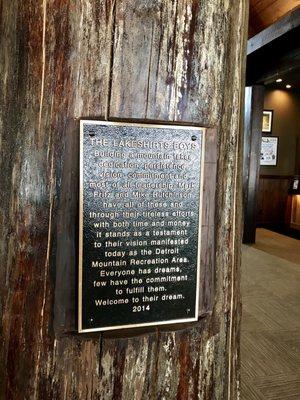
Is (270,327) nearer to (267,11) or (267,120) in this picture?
(267,11)

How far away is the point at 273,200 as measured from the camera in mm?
9164

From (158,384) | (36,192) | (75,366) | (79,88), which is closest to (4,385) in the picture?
(75,366)

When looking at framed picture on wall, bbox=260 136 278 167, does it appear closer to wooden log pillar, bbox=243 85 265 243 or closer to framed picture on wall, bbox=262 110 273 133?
framed picture on wall, bbox=262 110 273 133

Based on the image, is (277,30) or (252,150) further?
(252,150)

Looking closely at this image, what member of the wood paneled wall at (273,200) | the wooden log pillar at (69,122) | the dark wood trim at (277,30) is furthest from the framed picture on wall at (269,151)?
the wooden log pillar at (69,122)

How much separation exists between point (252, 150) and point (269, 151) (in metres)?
2.83

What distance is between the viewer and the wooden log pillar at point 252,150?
6371 mm

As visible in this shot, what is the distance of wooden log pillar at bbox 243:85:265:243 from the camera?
637cm

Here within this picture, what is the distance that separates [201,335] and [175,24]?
3.46 ft

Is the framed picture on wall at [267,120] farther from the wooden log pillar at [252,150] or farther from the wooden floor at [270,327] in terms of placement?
the wooden floor at [270,327]

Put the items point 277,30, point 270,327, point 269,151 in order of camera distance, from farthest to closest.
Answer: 1. point 269,151
2. point 277,30
3. point 270,327

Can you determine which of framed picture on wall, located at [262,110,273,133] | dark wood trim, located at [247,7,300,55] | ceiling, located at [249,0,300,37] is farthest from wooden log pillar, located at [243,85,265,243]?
framed picture on wall, located at [262,110,273,133]

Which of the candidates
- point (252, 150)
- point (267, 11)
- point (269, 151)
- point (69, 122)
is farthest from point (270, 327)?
point (269, 151)

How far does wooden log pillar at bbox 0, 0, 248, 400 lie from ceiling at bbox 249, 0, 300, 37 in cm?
496
